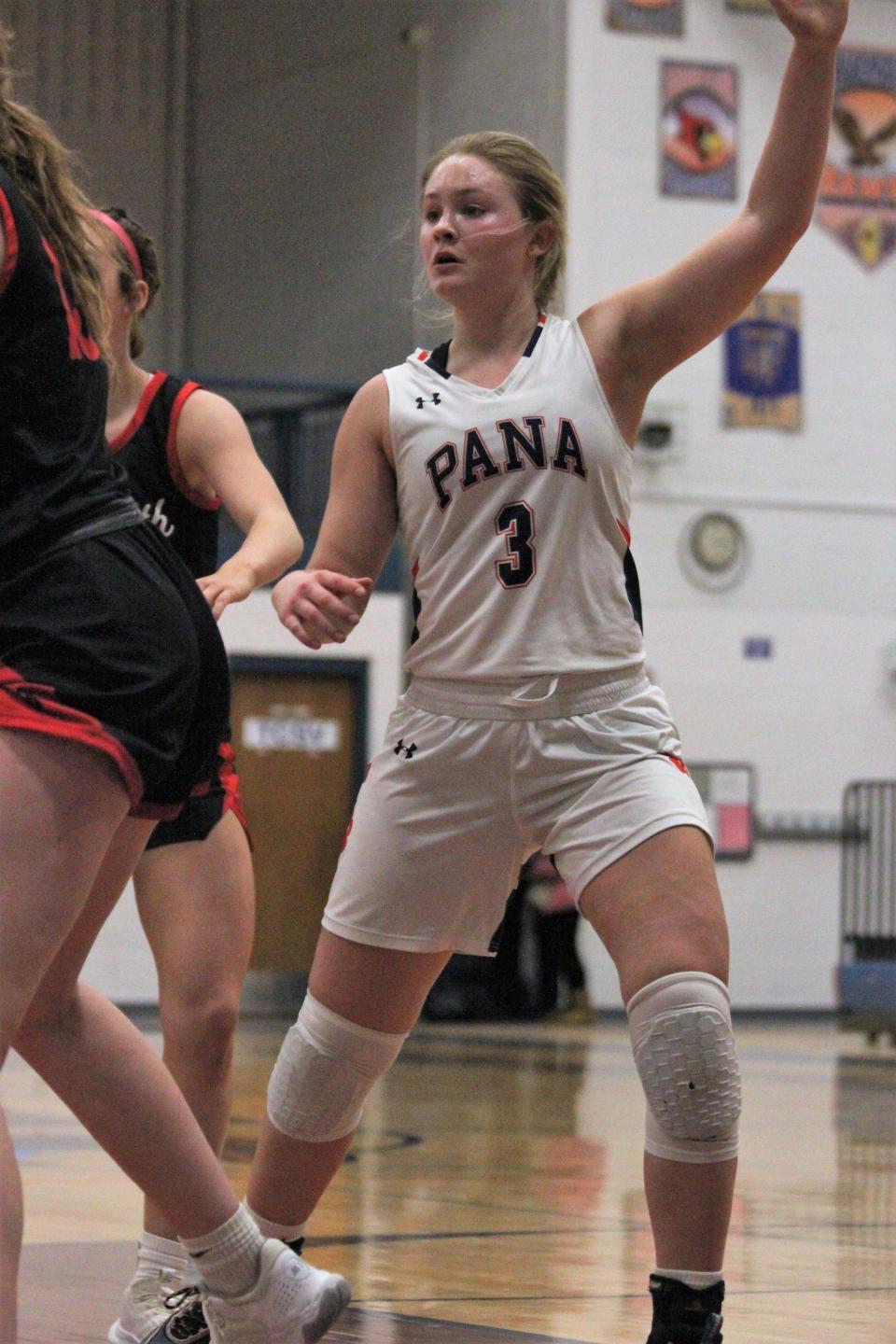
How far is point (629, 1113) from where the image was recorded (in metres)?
8.48

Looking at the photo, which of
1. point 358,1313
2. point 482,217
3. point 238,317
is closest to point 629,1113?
point 358,1313

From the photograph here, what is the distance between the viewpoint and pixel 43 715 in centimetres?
241

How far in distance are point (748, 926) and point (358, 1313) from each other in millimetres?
13047

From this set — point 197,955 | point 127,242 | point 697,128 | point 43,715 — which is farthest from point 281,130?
point 43,715

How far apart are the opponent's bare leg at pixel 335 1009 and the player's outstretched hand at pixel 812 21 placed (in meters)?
1.45

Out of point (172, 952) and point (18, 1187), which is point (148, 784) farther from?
point (172, 952)

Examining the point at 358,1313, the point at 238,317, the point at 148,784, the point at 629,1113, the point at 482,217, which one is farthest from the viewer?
the point at 238,317

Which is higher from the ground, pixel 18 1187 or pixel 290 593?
pixel 290 593

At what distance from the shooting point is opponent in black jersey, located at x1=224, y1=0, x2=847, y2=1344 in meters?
2.90

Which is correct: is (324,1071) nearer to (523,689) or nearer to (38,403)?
(523,689)

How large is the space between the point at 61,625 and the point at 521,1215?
3223 millimetres

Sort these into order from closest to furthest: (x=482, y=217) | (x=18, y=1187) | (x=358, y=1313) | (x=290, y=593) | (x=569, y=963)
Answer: (x=18, y=1187) < (x=290, y=593) < (x=482, y=217) < (x=358, y=1313) < (x=569, y=963)

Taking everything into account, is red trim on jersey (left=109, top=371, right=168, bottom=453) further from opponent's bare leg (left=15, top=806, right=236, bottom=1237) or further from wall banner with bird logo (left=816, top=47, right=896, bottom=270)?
wall banner with bird logo (left=816, top=47, right=896, bottom=270)

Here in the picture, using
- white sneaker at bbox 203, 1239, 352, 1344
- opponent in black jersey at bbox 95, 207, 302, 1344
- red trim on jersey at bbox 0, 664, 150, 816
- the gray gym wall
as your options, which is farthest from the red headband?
the gray gym wall
